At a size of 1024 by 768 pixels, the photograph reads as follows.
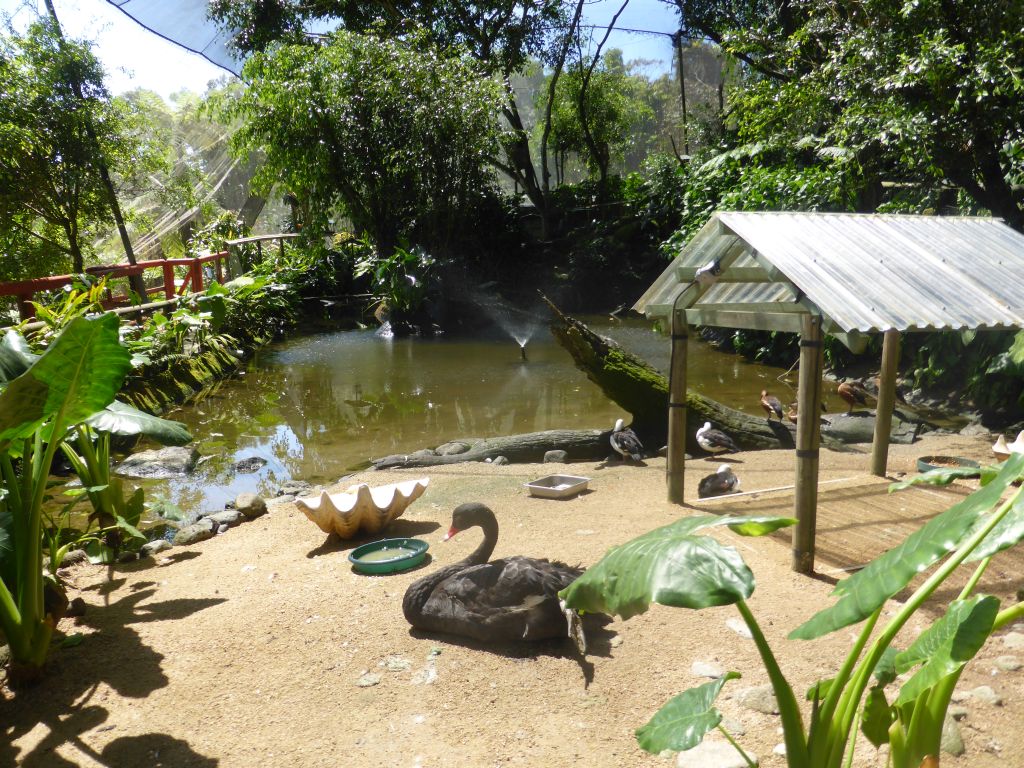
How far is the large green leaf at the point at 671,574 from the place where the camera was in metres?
1.52

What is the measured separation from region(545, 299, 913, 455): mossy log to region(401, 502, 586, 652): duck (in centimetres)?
404

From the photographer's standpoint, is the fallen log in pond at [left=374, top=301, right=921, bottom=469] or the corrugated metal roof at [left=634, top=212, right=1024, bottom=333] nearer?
the corrugated metal roof at [left=634, top=212, right=1024, bottom=333]

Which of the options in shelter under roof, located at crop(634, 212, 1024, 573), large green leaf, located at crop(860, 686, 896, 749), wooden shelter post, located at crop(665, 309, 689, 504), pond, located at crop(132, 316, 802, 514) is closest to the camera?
large green leaf, located at crop(860, 686, 896, 749)

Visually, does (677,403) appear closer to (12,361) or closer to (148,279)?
(12,361)

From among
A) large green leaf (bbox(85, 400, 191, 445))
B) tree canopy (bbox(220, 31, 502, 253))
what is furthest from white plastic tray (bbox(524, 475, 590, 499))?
tree canopy (bbox(220, 31, 502, 253))

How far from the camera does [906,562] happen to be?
1636 mm

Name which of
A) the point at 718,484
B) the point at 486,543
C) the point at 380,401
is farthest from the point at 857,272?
the point at 380,401

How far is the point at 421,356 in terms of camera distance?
48.3ft

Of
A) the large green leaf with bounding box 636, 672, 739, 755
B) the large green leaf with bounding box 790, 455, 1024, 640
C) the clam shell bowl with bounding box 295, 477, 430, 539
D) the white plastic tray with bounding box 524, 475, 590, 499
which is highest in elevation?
the large green leaf with bounding box 790, 455, 1024, 640

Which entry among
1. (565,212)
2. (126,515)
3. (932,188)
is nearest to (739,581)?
(126,515)

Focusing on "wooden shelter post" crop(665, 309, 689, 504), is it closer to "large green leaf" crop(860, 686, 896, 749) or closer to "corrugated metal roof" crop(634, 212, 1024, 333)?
"corrugated metal roof" crop(634, 212, 1024, 333)

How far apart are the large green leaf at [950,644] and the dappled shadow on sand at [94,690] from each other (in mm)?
2227

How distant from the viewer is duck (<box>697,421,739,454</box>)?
7.12 m

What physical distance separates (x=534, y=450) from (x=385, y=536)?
294 centimetres
